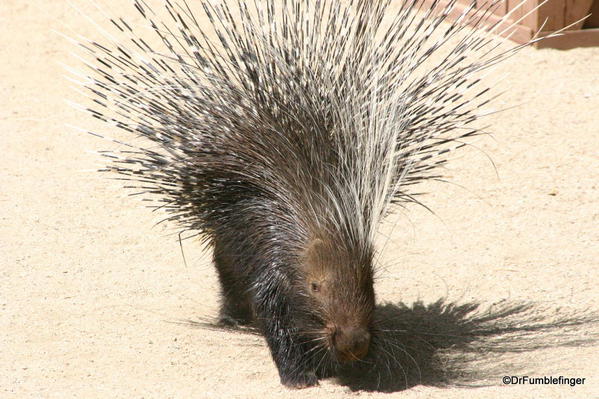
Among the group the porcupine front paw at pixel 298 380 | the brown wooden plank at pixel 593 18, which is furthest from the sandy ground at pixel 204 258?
the brown wooden plank at pixel 593 18

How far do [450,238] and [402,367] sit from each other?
4.30 ft

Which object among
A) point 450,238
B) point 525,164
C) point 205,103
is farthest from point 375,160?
point 525,164

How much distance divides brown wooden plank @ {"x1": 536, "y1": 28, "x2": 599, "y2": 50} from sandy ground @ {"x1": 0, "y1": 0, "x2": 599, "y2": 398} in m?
0.12

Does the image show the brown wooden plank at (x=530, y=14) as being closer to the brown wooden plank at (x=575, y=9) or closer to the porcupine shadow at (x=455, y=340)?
the brown wooden plank at (x=575, y=9)

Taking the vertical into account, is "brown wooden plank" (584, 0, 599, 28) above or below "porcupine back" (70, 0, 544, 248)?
above

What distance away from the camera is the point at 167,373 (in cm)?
335

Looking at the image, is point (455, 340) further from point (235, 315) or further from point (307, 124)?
point (307, 124)

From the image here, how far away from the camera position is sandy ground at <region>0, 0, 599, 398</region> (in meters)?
3.30

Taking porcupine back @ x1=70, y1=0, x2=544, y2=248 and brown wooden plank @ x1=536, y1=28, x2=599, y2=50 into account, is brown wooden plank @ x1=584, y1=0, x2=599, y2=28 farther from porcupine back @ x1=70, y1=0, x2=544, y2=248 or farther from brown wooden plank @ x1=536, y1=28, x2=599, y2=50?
porcupine back @ x1=70, y1=0, x2=544, y2=248

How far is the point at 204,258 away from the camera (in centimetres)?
458

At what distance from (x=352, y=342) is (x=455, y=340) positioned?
866 mm

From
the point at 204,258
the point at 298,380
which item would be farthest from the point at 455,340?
the point at 204,258

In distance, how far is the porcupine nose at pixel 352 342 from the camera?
9.72 ft

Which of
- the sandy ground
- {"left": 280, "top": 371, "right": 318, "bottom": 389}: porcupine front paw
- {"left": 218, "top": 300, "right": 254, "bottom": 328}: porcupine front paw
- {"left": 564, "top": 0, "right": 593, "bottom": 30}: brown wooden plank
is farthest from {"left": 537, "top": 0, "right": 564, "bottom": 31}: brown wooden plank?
{"left": 280, "top": 371, "right": 318, "bottom": 389}: porcupine front paw
